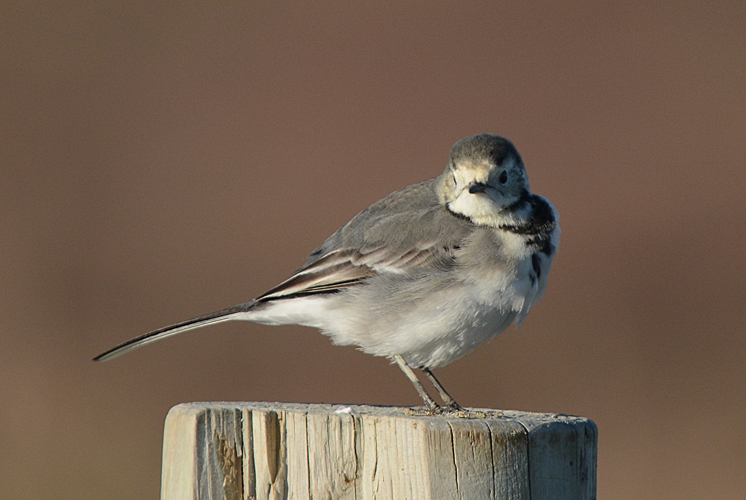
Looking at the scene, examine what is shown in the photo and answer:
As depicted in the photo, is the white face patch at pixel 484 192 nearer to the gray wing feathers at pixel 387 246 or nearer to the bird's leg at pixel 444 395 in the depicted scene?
the gray wing feathers at pixel 387 246

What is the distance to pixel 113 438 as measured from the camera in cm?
1030

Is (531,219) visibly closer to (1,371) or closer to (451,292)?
(451,292)

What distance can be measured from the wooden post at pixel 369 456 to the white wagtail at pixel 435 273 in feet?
4.96

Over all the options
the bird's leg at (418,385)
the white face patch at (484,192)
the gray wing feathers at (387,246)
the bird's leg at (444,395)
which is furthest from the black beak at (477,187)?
the bird's leg at (444,395)

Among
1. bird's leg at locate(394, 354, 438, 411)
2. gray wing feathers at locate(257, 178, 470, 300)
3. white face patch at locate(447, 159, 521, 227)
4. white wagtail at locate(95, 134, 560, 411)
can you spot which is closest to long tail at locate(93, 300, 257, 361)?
white wagtail at locate(95, 134, 560, 411)

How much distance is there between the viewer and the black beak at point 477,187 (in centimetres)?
539

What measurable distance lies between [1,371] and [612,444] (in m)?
7.25

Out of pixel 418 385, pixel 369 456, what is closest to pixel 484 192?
pixel 418 385

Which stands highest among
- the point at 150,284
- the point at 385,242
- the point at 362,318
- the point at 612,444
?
the point at 150,284

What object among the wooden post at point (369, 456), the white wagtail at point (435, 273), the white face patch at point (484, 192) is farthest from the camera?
the white face patch at point (484, 192)

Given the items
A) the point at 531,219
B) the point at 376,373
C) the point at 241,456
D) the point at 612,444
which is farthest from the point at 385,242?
the point at 376,373

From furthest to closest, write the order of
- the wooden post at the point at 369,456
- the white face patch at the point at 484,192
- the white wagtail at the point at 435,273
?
the white face patch at the point at 484,192 < the white wagtail at the point at 435,273 < the wooden post at the point at 369,456

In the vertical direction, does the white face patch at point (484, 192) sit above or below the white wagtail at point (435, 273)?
above

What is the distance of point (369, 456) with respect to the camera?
366cm
